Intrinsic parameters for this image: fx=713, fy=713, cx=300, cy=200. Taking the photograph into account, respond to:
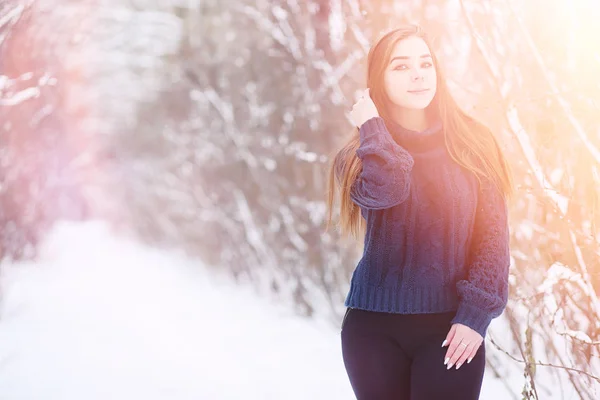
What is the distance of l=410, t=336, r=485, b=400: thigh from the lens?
198 cm

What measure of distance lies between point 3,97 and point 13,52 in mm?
436

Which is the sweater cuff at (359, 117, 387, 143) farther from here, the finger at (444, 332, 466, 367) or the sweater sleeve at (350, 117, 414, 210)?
the finger at (444, 332, 466, 367)

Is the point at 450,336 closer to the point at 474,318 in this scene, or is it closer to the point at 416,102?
the point at 474,318

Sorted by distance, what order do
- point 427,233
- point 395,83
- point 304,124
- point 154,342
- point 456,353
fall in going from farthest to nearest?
point 304,124 → point 154,342 → point 395,83 → point 427,233 → point 456,353

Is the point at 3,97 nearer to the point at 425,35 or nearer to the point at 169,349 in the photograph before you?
the point at 169,349

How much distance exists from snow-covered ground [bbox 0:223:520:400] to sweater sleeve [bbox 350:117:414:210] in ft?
7.81

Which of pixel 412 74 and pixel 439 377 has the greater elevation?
pixel 412 74

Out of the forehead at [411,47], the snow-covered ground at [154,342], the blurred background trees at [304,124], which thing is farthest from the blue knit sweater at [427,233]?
the snow-covered ground at [154,342]

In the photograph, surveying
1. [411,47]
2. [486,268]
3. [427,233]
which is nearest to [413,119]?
[411,47]

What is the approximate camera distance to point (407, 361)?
2.06 meters

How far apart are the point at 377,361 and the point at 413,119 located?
774 millimetres

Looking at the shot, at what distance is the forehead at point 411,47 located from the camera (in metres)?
2.20

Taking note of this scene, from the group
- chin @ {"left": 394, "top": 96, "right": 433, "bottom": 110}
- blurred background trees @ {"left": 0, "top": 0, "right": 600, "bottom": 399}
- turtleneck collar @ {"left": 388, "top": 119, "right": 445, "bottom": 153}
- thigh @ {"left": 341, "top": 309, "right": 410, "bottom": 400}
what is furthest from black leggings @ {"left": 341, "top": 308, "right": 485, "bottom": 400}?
blurred background trees @ {"left": 0, "top": 0, "right": 600, "bottom": 399}

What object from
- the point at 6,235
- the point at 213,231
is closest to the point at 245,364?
the point at 6,235
